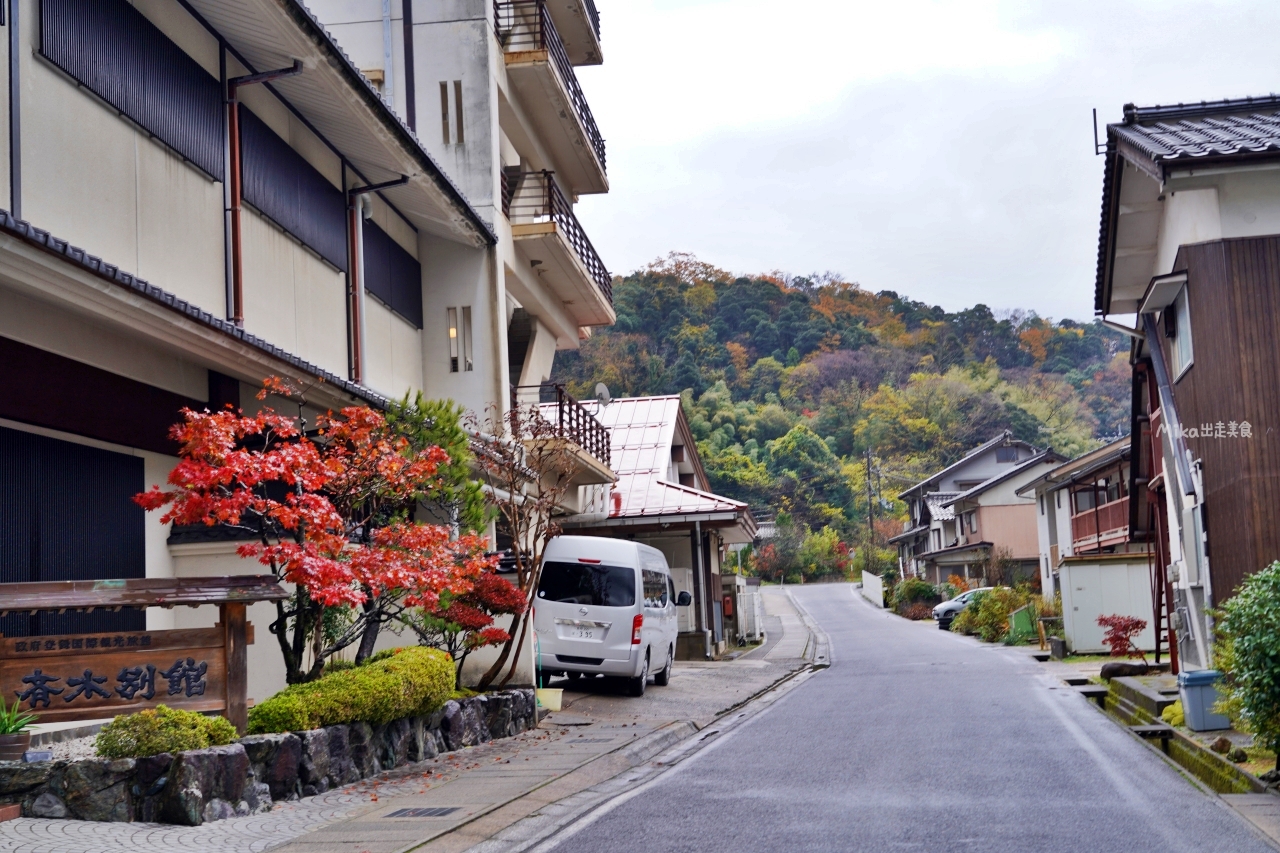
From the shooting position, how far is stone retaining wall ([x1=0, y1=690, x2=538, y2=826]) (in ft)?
27.3

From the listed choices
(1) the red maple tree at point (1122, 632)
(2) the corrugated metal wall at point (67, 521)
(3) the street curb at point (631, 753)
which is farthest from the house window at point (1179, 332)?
(2) the corrugated metal wall at point (67, 521)

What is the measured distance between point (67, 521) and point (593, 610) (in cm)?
1001

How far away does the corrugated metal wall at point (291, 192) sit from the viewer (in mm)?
13883

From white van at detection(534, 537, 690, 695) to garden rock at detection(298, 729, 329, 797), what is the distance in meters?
8.70

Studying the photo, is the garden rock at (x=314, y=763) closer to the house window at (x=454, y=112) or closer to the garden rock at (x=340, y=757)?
the garden rock at (x=340, y=757)

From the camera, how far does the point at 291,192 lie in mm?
14945

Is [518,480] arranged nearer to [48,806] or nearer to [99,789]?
[99,789]

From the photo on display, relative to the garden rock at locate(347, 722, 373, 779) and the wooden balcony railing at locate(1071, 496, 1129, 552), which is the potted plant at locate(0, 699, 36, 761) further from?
the wooden balcony railing at locate(1071, 496, 1129, 552)

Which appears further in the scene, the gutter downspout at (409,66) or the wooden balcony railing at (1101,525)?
the wooden balcony railing at (1101,525)

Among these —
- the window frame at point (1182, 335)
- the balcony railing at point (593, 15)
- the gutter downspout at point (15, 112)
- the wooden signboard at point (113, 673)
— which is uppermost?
the balcony railing at point (593, 15)

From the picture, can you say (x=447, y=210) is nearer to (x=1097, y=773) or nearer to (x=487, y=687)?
(x=487, y=687)

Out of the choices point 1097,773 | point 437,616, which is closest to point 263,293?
point 437,616

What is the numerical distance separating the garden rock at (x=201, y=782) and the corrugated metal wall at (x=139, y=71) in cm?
580

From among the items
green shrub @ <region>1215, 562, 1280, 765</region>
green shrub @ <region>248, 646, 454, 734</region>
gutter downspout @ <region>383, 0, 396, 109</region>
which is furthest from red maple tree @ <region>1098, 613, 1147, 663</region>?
gutter downspout @ <region>383, 0, 396, 109</region>
